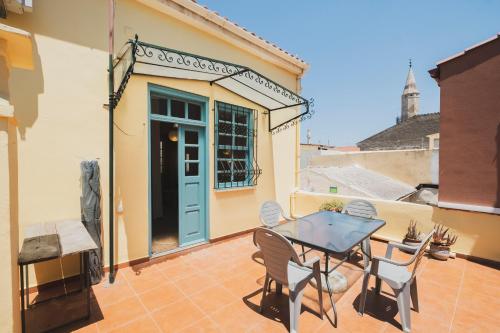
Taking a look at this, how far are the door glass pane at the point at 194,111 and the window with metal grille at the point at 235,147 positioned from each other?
375 millimetres

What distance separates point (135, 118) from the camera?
12.2ft

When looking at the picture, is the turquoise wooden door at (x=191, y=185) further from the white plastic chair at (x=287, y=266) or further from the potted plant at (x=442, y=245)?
the potted plant at (x=442, y=245)

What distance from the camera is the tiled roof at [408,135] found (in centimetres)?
2153

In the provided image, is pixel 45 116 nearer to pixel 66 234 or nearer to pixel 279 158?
pixel 66 234

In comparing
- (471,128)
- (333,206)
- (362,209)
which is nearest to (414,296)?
(362,209)

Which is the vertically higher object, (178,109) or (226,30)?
(226,30)

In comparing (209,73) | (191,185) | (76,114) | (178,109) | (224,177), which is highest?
(209,73)

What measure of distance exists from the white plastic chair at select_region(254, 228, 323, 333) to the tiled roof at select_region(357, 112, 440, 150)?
23.7 meters

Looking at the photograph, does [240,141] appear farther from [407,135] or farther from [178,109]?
[407,135]

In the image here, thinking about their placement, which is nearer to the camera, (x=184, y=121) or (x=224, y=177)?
(x=184, y=121)

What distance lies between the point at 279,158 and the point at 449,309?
4.36 metres

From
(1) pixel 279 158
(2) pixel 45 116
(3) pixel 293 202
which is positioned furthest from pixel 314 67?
(2) pixel 45 116

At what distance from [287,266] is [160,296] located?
5.94 ft

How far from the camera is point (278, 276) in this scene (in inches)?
93.7
